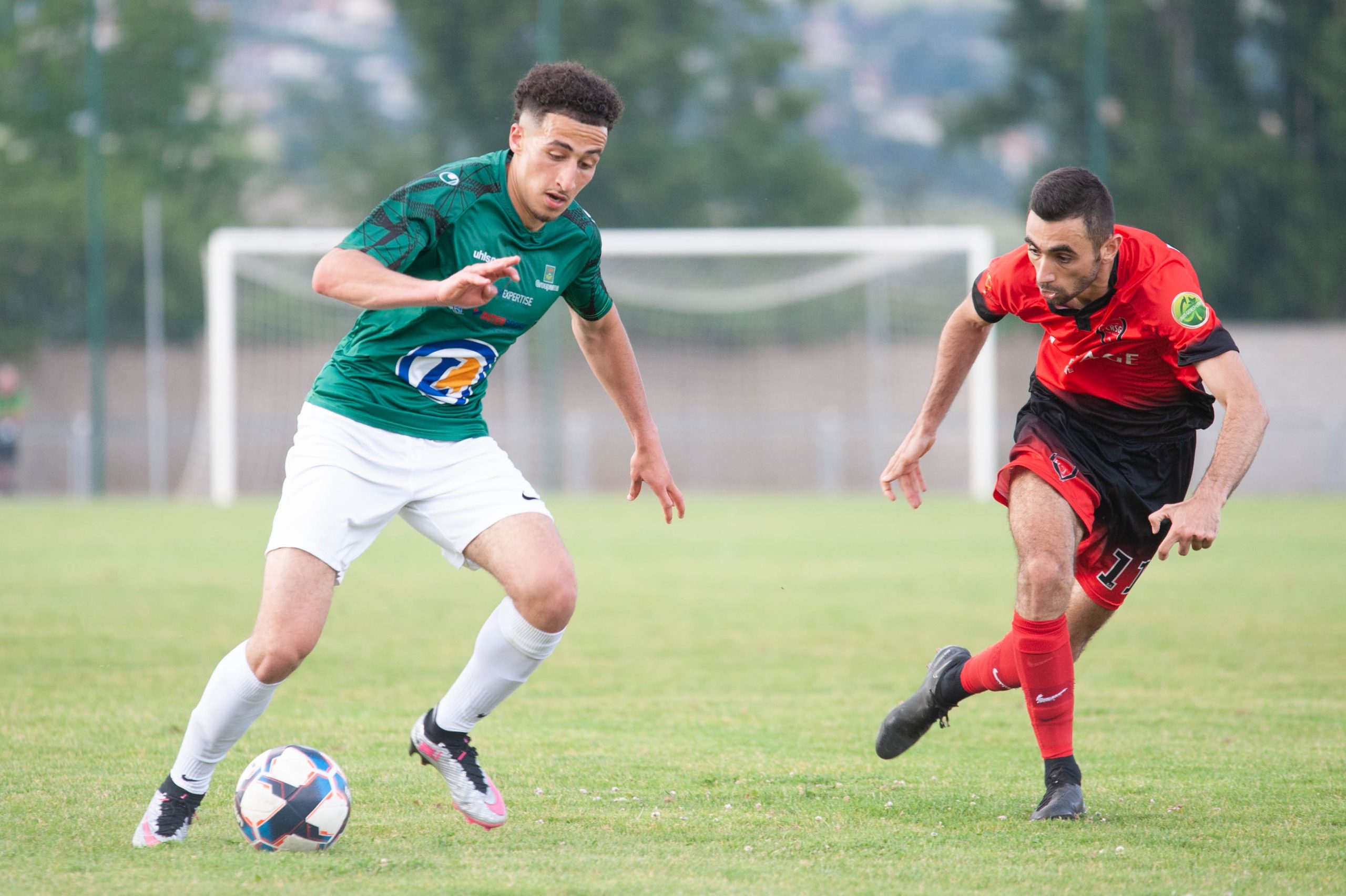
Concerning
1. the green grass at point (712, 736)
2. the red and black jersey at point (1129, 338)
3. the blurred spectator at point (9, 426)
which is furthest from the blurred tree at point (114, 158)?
the red and black jersey at point (1129, 338)

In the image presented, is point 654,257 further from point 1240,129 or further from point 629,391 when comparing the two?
point 629,391

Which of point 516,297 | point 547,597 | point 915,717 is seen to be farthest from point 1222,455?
point 516,297

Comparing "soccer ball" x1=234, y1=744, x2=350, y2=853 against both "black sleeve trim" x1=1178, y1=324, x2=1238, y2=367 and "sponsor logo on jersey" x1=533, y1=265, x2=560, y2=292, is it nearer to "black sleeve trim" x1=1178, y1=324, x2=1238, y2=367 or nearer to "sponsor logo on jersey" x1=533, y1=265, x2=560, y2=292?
"sponsor logo on jersey" x1=533, y1=265, x2=560, y2=292

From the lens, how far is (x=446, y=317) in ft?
14.5

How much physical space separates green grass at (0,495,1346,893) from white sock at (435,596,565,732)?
0.33 meters

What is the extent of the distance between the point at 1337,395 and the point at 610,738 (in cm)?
2206

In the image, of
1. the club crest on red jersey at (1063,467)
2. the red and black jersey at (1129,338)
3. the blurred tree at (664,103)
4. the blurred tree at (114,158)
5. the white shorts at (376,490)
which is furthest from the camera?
the blurred tree at (114,158)

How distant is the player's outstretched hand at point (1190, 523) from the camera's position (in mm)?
4137

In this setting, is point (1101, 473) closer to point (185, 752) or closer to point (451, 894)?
point (451, 894)

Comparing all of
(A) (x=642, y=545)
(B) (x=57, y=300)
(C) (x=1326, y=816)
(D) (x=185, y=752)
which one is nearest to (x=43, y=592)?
(A) (x=642, y=545)

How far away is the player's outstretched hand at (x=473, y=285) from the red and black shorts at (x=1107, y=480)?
194cm

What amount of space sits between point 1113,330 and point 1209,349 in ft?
1.21

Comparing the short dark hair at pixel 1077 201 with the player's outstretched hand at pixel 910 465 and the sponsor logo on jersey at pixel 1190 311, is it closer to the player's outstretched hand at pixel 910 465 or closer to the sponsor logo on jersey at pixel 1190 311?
the sponsor logo on jersey at pixel 1190 311

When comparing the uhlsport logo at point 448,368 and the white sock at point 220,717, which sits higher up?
the uhlsport logo at point 448,368
